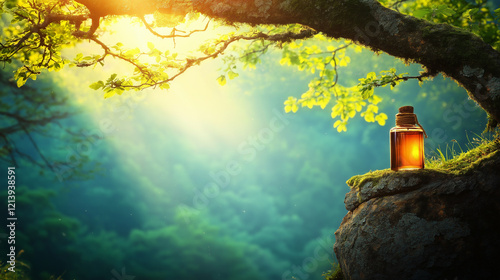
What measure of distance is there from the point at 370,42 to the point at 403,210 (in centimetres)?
141

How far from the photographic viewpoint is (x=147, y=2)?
2633 mm

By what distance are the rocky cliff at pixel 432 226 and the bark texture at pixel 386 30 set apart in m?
0.56

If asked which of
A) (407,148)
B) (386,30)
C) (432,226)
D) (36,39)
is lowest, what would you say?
(432,226)

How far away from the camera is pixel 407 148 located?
2596 millimetres

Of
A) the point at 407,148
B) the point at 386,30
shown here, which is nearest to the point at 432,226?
the point at 407,148

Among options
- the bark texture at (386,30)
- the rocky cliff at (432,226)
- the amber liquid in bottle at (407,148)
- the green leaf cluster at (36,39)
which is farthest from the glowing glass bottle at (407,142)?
the green leaf cluster at (36,39)

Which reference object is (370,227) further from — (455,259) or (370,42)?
(370,42)

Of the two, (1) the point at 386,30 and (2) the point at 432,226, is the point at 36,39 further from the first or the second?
(2) the point at 432,226

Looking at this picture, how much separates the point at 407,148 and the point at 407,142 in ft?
0.22

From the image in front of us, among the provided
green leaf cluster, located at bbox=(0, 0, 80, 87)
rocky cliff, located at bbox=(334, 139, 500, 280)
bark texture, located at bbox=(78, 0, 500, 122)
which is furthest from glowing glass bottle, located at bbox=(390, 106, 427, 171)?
green leaf cluster, located at bbox=(0, 0, 80, 87)

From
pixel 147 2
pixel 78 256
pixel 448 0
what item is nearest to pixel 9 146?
pixel 78 256

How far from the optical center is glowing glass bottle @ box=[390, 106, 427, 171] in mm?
2547

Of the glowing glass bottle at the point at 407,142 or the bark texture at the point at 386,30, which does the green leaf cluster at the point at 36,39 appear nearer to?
the bark texture at the point at 386,30

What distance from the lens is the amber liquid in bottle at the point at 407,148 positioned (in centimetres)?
255
